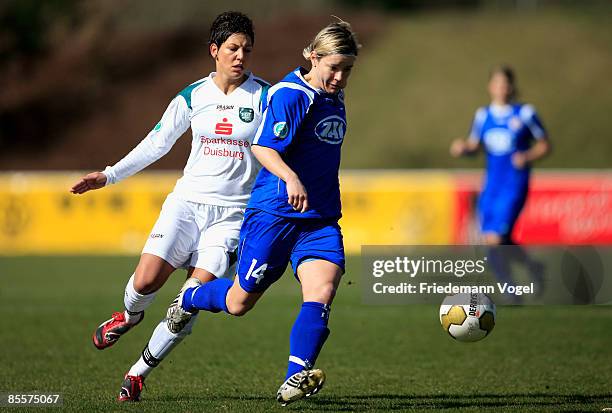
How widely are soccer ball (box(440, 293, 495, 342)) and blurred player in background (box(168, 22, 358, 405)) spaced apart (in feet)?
3.39

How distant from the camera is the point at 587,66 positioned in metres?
34.5

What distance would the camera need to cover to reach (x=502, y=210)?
1087 centimetres

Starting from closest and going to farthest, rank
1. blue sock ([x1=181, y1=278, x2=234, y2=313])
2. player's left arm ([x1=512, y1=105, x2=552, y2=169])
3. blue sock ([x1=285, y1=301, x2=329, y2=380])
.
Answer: blue sock ([x1=285, y1=301, x2=329, y2=380])
blue sock ([x1=181, y1=278, x2=234, y2=313])
player's left arm ([x1=512, y1=105, x2=552, y2=169])

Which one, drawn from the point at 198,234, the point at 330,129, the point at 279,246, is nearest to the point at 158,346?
the point at 198,234

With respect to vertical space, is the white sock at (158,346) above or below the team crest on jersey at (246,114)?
below

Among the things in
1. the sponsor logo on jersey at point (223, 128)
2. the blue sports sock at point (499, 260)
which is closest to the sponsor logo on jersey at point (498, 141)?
the blue sports sock at point (499, 260)

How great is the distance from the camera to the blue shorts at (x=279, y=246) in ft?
17.7

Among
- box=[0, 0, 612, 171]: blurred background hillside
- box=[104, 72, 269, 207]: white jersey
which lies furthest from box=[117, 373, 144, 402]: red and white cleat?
box=[0, 0, 612, 171]: blurred background hillside

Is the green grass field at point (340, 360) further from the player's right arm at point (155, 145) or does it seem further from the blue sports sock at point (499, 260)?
the player's right arm at point (155, 145)

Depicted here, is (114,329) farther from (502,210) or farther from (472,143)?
(502,210)

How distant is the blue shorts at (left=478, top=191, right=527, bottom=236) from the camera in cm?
1084

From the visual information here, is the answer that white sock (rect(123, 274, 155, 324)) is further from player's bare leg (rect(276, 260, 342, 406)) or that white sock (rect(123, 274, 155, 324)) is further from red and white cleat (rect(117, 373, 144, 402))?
player's bare leg (rect(276, 260, 342, 406))

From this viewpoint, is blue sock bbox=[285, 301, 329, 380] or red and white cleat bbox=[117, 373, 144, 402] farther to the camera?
red and white cleat bbox=[117, 373, 144, 402]

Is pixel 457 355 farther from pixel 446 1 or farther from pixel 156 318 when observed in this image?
pixel 446 1
